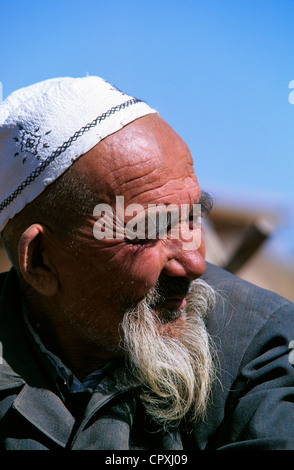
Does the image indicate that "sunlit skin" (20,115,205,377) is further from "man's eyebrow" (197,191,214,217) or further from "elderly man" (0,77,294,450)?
"man's eyebrow" (197,191,214,217)

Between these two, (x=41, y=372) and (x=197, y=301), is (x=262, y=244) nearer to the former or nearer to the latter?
(x=197, y=301)

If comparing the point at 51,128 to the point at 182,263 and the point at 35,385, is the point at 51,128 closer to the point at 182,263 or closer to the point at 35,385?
the point at 182,263

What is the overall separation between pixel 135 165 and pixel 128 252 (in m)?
0.42

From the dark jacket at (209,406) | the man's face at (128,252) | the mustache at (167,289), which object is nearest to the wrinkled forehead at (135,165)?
the man's face at (128,252)

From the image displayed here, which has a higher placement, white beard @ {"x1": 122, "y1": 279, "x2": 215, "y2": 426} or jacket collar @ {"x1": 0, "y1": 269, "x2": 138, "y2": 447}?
white beard @ {"x1": 122, "y1": 279, "x2": 215, "y2": 426}

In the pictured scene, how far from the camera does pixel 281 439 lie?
2098 millimetres

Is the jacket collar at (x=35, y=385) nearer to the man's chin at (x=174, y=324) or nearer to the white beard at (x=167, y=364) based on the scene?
the white beard at (x=167, y=364)

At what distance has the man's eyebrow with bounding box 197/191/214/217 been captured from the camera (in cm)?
281

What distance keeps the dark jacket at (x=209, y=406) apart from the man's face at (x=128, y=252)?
280 mm

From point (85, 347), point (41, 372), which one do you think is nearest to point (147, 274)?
point (85, 347)

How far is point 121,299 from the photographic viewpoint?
8.16 ft

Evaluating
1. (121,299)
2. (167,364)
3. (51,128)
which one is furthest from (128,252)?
(51,128)

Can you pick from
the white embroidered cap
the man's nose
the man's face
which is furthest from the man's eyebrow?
the white embroidered cap

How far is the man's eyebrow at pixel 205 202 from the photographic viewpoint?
9.20 feet
